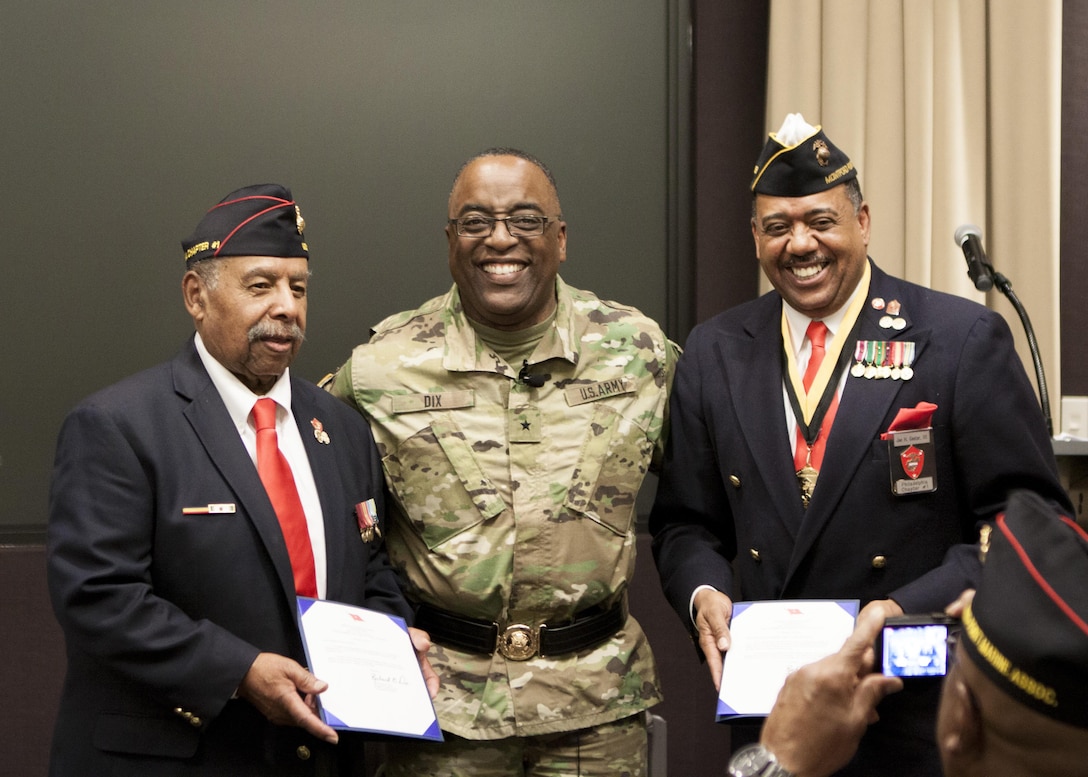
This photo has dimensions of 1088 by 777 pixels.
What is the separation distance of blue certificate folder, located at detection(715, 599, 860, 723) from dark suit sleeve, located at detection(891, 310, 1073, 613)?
0.54ft

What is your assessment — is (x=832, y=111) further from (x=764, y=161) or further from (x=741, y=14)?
(x=764, y=161)

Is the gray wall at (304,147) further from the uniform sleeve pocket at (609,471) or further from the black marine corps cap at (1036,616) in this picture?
the black marine corps cap at (1036,616)

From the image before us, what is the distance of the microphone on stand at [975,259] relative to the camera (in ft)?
9.46

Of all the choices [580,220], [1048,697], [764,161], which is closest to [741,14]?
[580,220]

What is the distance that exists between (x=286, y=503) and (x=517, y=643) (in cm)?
59

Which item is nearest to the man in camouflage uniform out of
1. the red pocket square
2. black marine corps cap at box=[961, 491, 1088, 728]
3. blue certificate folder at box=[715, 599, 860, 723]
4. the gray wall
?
blue certificate folder at box=[715, 599, 860, 723]

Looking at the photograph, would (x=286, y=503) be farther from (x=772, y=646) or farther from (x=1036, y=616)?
(x=1036, y=616)

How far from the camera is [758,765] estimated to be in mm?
1510

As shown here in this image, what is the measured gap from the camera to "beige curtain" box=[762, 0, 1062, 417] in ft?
11.7

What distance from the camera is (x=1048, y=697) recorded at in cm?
107

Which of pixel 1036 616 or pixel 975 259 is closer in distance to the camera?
pixel 1036 616

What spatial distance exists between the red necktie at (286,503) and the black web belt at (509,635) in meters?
0.38

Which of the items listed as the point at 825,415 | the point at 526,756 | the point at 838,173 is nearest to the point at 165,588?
the point at 526,756

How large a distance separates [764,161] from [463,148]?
4.22ft
